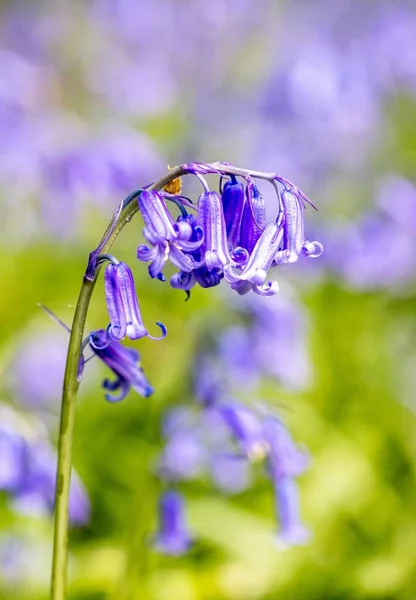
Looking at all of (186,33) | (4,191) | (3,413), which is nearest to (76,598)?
(3,413)

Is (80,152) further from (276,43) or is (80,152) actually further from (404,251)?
(276,43)

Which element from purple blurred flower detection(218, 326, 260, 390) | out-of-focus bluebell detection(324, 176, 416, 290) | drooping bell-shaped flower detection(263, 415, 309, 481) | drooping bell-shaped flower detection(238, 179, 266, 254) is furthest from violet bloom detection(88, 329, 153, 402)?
out-of-focus bluebell detection(324, 176, 416, 290)

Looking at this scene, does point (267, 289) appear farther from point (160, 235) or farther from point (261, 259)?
point (160, 235)

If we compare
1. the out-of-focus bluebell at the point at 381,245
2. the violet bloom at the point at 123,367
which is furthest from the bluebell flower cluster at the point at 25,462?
the out-of-focus bluebell at the point at 381,245

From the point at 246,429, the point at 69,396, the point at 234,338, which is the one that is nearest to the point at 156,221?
the point at 69,396

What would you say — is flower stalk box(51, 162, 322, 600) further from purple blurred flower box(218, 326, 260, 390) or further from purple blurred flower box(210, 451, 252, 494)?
purple blurred flower box(210, 451, 252, 494)

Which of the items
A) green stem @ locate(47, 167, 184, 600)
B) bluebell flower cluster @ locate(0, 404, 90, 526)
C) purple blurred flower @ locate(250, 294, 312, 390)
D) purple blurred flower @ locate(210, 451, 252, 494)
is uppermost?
purple blurred flower @ locate(250, 294, 312, 390)

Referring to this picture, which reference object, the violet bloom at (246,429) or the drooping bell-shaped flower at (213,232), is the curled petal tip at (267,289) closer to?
the drooping bell-shaped flower at (213,232)

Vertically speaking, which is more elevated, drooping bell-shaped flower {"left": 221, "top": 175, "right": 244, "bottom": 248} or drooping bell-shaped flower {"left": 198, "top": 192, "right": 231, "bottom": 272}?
drooping bell-shaped flower {"left": 221, "top": 175, "right": 244, "bottom": 248}
